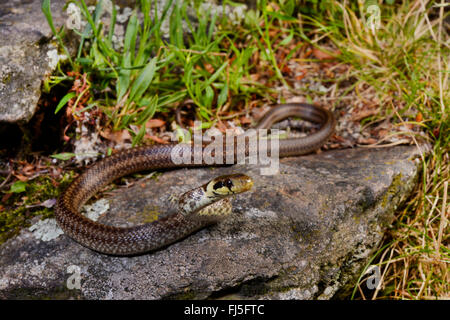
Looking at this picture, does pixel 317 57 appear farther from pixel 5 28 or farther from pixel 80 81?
pixel 5 28

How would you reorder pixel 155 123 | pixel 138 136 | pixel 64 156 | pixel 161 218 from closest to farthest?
pixel 161 218 → pixel 64 156 → pixel 138 136 → pixel 155 123

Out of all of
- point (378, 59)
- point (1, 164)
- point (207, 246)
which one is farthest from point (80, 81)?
point (378, 59)

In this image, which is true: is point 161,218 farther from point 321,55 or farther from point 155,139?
point 321,55

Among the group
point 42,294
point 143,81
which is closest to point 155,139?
point 143,81

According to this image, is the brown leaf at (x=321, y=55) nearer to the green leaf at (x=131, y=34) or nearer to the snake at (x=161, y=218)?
the snake at (x=161, y=218)

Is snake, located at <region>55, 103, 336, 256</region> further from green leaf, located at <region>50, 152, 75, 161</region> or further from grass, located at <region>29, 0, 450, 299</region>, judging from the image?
grass, located at <region>29, 0, 450, 299</region>

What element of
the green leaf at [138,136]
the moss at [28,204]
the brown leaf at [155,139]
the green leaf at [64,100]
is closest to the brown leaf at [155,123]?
the brown leaf at [155,139]
